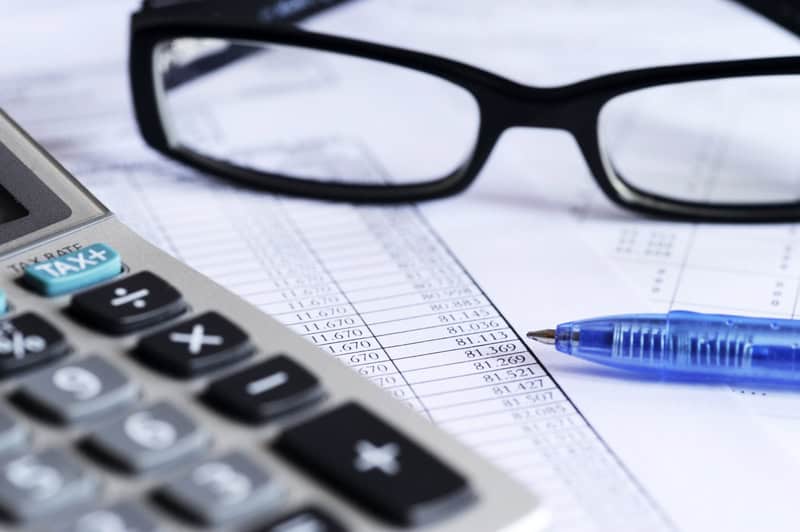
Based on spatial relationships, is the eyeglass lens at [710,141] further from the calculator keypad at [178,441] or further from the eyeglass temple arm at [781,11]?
the calculator keypad at [178,441]

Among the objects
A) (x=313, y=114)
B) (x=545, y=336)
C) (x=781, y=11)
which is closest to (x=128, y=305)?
(x=545, y=336)

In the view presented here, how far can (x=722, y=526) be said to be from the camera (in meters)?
0.35

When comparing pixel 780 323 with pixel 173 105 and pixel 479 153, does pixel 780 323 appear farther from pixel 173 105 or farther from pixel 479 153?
pixel 173 105

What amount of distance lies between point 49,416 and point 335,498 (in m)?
0.08

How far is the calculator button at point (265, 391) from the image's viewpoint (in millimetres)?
314

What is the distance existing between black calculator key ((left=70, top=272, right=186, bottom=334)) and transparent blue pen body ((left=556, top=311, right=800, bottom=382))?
132 mm

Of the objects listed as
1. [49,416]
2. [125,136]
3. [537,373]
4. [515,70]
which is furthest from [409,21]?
[49,416]

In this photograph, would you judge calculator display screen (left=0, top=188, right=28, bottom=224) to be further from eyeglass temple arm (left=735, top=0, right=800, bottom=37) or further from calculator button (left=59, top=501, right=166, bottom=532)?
eyeglass temple arm (left=735, top=0, right=800, bottom=37)

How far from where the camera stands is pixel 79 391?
12.3 inches

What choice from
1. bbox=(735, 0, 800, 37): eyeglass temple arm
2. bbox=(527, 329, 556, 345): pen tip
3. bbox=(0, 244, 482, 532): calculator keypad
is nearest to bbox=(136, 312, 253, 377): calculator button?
bbox=(0, 244, 482, 532): calculator keypad

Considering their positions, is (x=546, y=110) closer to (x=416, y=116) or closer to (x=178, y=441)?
(x=416, y=116)

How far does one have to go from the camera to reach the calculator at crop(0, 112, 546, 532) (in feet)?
0.93

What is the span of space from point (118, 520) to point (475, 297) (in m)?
0.21

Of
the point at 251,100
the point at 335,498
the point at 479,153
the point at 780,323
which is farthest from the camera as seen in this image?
the point at 251,100
